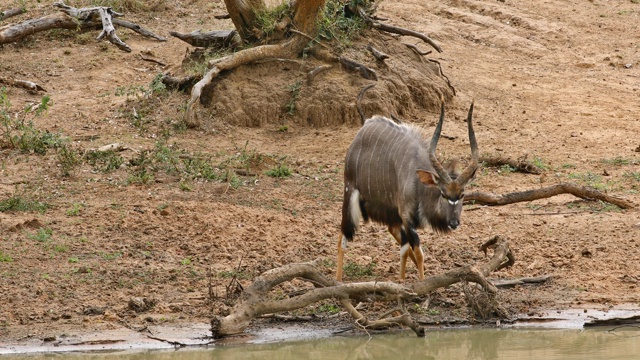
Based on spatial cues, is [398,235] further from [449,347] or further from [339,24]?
[339,24]

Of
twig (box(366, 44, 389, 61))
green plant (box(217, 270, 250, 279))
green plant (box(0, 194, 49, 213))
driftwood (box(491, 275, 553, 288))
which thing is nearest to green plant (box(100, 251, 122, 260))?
green plant (box(217, 270, 250, 279))

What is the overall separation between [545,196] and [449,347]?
2.86m

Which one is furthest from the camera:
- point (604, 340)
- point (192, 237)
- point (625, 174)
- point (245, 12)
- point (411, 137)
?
point (245, 12)

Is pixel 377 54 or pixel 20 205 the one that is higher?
Answer: pixel 377 54

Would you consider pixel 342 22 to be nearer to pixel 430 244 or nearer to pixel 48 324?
pixel 430 244

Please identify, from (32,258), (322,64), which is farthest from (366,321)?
(322,64)

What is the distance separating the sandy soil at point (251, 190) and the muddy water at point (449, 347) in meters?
0.40

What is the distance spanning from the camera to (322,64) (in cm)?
1243

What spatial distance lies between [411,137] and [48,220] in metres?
3.30

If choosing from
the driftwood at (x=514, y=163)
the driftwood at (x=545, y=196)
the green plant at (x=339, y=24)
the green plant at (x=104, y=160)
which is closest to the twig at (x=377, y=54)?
the green plant at (x=339, y=24)

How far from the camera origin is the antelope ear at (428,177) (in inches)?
307

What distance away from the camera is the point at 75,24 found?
47.7ft

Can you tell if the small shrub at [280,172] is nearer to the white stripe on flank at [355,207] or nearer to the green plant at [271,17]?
the green plant at [271,17]

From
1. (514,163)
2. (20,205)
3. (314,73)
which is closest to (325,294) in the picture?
(20,205)
